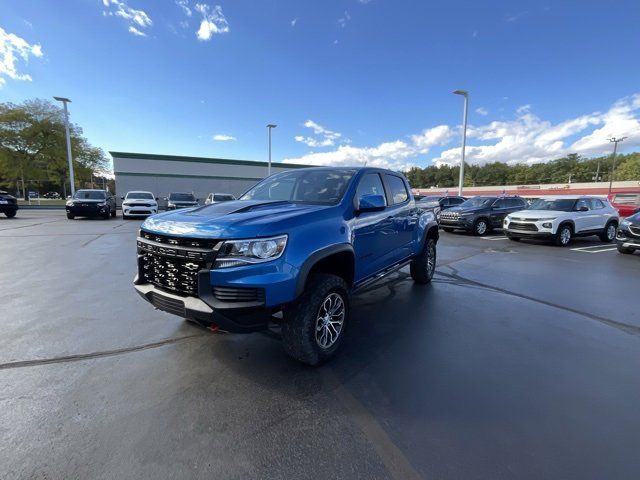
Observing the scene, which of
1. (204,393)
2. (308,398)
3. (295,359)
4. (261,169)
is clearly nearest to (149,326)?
(204,393)

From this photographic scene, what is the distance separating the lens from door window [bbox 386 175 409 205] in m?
4.66

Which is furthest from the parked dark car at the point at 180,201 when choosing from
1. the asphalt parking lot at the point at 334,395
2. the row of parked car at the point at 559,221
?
the asphalt parking lot at the point at 334,395

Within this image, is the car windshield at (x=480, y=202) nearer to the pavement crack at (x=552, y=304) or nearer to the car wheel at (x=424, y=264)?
the pavement crack at (x=552, y=304)

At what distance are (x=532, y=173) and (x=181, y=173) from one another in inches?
4218

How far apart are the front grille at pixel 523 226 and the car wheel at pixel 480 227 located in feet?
7.03

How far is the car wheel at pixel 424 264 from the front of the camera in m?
5.83

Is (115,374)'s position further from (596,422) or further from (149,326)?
(596,422)

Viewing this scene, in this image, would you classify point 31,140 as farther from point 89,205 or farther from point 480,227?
point 480,227

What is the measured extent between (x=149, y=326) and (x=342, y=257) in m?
2.49

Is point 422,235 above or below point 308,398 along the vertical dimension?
above

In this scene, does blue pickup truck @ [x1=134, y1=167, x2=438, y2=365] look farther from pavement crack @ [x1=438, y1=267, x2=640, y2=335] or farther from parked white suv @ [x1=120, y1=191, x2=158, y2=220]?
parked white suv @ [x1=120, y1=191, x2=158, y2=220]

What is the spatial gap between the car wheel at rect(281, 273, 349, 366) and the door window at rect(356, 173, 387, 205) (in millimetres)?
1118

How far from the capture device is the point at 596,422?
7.85ft

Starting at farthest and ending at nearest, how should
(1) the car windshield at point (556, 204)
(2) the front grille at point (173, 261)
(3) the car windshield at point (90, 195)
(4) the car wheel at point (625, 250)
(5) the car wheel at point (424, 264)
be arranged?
(3) the car windshield at point (90, 195), (1) the car windshield at point (556, 204), (4) the car wheel at point (625, 250), (5) the car wheel at point (424, 264), (2) the front grille at point (173, 261)
